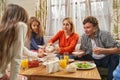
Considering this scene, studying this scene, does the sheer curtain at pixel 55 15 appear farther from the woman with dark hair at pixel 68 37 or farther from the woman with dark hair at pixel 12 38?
the woman with dark hair at pixel 12 38

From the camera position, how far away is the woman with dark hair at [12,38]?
1454 millimetres

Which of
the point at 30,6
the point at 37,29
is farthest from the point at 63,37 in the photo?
the point at 30,6

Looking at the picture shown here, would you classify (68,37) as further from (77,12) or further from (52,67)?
(52,67)

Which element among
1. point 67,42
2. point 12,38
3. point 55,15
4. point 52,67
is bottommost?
point 52,67

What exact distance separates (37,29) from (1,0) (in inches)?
65.6

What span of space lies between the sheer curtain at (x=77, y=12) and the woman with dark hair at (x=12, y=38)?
271cm

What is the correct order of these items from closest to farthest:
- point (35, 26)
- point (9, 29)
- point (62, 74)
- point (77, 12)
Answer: point (9, 29), point (62, 74), point (35, 26), point (77, 12)

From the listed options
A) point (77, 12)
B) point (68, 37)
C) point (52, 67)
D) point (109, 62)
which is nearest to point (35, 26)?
point (68, 37)

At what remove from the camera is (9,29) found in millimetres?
1454

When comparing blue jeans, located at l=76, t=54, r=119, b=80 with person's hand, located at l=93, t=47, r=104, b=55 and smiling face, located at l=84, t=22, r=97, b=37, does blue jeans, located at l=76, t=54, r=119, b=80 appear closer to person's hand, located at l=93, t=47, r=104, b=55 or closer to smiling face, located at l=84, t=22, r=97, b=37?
person's hand, located at l=93, t=47, r=104, b=55

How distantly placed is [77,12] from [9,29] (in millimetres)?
2853

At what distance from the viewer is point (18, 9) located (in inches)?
60.6

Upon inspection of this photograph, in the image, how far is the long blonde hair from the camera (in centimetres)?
145

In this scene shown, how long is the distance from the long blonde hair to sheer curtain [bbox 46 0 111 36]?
270 centimetres
